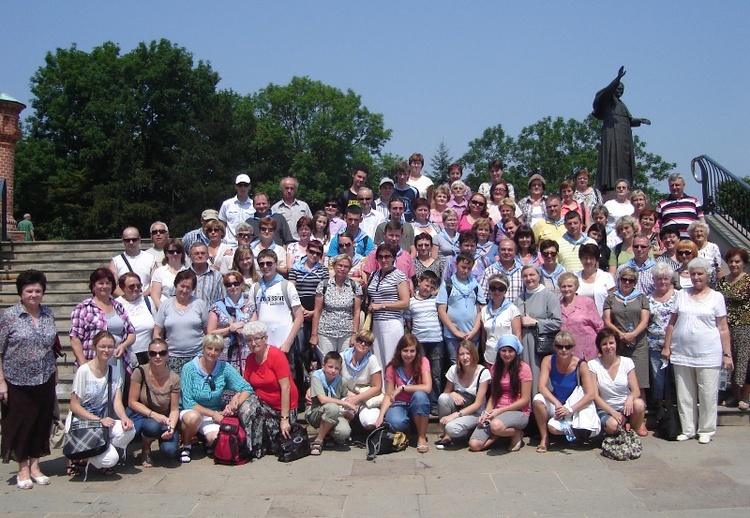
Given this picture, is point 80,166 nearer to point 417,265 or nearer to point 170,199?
point 170,199

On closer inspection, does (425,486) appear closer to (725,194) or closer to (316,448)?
(316,448)

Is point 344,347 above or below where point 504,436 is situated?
above

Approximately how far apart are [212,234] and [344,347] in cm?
220

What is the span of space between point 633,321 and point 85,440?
5.23 metres

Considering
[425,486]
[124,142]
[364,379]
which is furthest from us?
[124,142]

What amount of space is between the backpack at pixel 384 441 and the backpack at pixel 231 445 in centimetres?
113

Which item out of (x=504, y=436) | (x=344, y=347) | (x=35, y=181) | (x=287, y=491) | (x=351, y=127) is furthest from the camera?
(x=351, y=127)

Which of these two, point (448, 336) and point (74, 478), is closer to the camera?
point (74, 478)

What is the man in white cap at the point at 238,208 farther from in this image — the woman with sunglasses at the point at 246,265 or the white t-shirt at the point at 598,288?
the white t-shirt at the point at 598,288

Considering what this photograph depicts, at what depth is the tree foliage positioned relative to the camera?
142 ft

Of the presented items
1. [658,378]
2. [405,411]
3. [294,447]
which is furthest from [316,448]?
[658,378]

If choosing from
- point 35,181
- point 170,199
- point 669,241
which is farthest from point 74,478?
point 35,181

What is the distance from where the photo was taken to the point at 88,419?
6.03 metres

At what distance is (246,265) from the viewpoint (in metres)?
7.45
